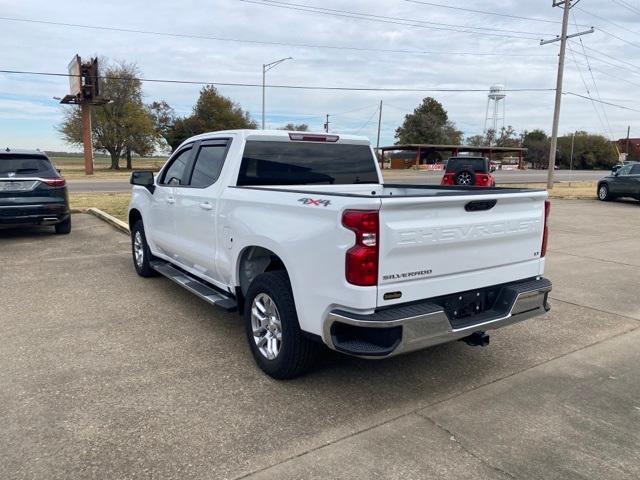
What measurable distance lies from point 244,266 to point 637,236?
10659 mm

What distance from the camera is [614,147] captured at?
314 ft

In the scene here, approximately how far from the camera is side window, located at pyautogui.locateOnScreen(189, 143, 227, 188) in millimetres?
4895

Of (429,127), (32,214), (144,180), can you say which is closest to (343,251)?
(144,180)

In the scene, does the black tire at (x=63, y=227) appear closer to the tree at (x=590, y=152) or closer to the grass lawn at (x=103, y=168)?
the grass lawn at (x=103, y=168)

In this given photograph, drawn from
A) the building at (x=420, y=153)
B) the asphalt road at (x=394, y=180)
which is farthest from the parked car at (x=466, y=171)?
the building at (x=420, y=153)

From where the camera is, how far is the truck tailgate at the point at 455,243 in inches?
125

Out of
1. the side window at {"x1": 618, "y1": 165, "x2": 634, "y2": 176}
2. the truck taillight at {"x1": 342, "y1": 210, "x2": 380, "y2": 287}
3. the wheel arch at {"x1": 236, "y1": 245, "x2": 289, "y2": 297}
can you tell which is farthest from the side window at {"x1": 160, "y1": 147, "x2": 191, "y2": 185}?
the side window at {"x1": 618, "y1": 165, "x2": 634, "y2": 176}

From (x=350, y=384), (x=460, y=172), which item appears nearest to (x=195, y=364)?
(x=350, y=384)

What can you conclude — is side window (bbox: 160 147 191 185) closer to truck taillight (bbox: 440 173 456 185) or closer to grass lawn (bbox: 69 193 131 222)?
grass lawn (bbox: 69 193 131 222)

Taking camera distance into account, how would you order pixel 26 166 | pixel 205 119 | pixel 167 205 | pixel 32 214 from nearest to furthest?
pixel 167 205
pixel 32 214
pixel 26 166
pixel 205 119

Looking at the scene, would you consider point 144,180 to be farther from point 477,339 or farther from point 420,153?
point 420,153

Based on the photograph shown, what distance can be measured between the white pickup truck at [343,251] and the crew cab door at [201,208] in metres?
0.02

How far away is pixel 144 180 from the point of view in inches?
251

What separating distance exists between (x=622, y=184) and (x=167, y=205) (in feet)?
65.5
